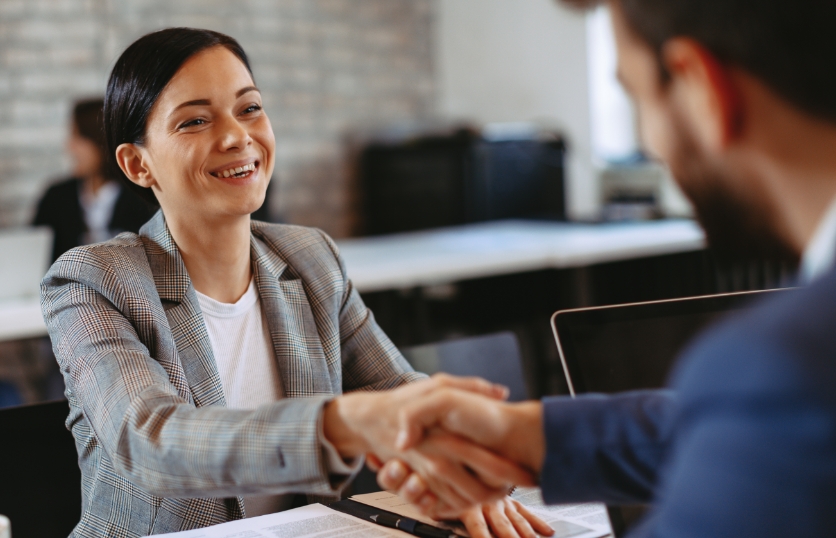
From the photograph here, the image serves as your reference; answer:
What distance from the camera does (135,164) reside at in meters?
1.54

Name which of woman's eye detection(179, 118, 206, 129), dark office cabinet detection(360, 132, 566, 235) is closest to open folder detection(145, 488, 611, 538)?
woman's eye detection(179, 118, 206, 129)

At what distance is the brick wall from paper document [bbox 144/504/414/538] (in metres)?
4.06

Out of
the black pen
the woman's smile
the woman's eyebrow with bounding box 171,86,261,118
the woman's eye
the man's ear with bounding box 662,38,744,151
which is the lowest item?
the black pen

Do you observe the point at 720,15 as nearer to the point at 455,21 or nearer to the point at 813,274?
the point at 813,274

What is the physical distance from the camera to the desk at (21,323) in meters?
2.72

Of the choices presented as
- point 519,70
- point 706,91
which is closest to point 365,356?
point 706,91

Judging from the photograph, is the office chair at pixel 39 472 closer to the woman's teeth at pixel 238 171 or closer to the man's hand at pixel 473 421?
the woman's teeth at pixel 238 171

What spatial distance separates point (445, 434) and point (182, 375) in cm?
52

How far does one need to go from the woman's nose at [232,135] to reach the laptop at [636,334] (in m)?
0.69

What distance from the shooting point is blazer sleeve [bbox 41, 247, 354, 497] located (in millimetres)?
979

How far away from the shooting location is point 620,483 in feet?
2.85

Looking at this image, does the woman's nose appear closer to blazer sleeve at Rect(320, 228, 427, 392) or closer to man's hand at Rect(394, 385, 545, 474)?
blazer sleeve at Rect(320, 228, 427, 392)

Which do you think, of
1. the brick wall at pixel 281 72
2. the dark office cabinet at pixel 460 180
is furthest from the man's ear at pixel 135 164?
the dark office cabinet at pixel 460 180

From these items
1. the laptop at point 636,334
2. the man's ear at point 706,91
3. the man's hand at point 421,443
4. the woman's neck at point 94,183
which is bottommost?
the man's hand at point 421,443
